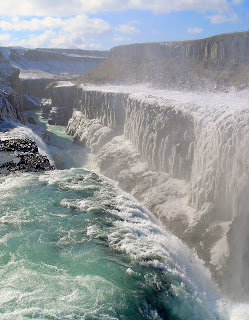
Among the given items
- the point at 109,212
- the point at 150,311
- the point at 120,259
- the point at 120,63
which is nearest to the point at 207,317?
the point at 150,311

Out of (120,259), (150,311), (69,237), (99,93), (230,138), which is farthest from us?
(99,93)

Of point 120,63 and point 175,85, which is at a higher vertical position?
point 120,63

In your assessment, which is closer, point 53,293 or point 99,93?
point 53,293

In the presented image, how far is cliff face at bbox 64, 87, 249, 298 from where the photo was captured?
13.2 metres

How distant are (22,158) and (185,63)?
95.8 feet

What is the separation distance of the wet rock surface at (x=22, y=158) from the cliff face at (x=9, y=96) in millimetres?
9284

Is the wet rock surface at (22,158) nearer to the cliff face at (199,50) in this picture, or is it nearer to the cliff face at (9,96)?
the cliff face at (9,96)

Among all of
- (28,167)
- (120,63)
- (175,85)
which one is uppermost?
(120,63)

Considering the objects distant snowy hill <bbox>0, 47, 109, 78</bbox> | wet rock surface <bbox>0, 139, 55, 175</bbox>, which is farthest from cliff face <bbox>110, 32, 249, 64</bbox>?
distant snowy hill <bbox>0, 47, 109, 78</bbox>

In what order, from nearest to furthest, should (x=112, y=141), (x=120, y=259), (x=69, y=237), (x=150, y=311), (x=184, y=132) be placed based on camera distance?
(x=150, y=311) → (x=120, y=259) → (x=69, y=237) → (x=184, y=132) → (x=112, y=141)

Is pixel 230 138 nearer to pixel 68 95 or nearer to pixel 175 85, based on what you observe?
pixel 175 85

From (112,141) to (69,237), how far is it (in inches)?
779

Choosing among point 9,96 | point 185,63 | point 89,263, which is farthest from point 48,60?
point 89,263

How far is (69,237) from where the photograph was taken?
1053 centimetres
